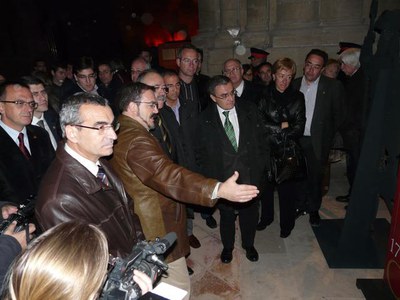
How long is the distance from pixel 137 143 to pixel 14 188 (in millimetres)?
1458

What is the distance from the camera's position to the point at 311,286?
3.47 metres

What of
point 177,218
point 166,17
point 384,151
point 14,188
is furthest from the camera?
point 166,17

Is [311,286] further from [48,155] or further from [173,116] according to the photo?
[48,155]

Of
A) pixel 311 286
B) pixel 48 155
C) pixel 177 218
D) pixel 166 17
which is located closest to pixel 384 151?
pixel 311 286

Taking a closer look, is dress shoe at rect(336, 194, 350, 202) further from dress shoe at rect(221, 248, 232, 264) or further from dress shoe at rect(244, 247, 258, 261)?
dress shoe at rect(221, 248, 232, 264)

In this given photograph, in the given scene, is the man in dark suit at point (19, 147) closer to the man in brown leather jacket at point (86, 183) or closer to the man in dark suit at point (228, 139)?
the man in brown leather jacket at point (86, 183)

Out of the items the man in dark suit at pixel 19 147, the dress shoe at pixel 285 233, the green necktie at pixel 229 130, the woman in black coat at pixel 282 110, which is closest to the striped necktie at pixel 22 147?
the man in dark suit at pixel 19 147

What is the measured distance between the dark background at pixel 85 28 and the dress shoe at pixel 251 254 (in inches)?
523

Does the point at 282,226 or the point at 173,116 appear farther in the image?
the point at 282,226

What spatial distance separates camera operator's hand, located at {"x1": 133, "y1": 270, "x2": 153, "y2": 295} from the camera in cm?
142

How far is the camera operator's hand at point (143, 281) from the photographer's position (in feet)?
4.67

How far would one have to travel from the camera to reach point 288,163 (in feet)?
12.7

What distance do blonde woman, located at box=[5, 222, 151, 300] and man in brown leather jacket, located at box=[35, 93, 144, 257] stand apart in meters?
0.56

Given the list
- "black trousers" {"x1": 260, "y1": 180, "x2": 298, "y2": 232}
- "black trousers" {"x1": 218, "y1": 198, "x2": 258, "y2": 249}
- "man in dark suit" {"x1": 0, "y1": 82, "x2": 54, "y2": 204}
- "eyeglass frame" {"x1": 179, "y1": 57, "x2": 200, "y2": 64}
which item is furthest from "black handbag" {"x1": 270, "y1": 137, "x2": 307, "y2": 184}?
"man in dark suit" {"x1": 0, "y1": 82, "x2": 54, "y2": 204}
